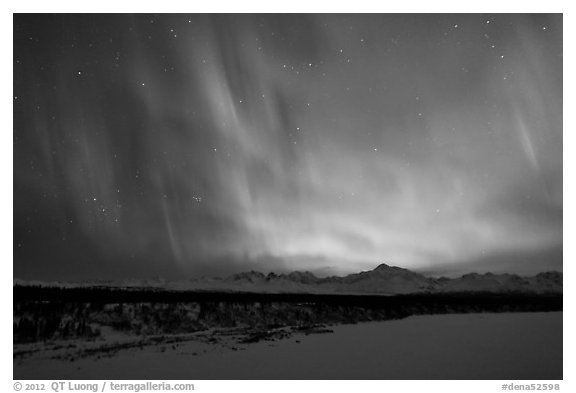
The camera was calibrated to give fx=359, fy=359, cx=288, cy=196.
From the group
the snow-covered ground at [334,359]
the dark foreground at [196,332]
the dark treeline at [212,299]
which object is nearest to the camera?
the snow-covered ground at [334,359]

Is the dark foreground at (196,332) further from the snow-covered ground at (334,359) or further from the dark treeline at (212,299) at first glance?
the dark treeline at (212,299)

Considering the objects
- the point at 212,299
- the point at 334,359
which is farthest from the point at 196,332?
the point at 212,299

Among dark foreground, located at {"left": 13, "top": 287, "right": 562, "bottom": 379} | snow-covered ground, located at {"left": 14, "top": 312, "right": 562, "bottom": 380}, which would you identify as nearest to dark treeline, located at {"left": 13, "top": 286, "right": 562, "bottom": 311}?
dark foreground, located at {"left": 13, "top": 287, "right": 562, "bottom": 379}

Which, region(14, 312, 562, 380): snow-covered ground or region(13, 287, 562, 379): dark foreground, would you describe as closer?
region(14, 312, 562, 380): snow-covered ground

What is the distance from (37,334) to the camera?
13.1 metres

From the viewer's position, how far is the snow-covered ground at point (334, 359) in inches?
411

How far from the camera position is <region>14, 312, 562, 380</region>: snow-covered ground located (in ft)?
34.3

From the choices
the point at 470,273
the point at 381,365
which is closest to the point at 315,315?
the point at 381,365

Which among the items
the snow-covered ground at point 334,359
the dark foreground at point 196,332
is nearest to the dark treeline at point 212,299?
the dark foreground at point 196,332

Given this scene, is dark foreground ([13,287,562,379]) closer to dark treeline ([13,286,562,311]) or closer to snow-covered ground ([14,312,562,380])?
snow-covered ground ([14,312,562,380])

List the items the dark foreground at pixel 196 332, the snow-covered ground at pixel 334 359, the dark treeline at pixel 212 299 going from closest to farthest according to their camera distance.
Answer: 1. the snow-covered ground at pixel 334 359
2. the dark foreground at pixel 196 332
3. the dark treeline at pixel 212 299

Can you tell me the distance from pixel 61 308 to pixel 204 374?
33.6ft
